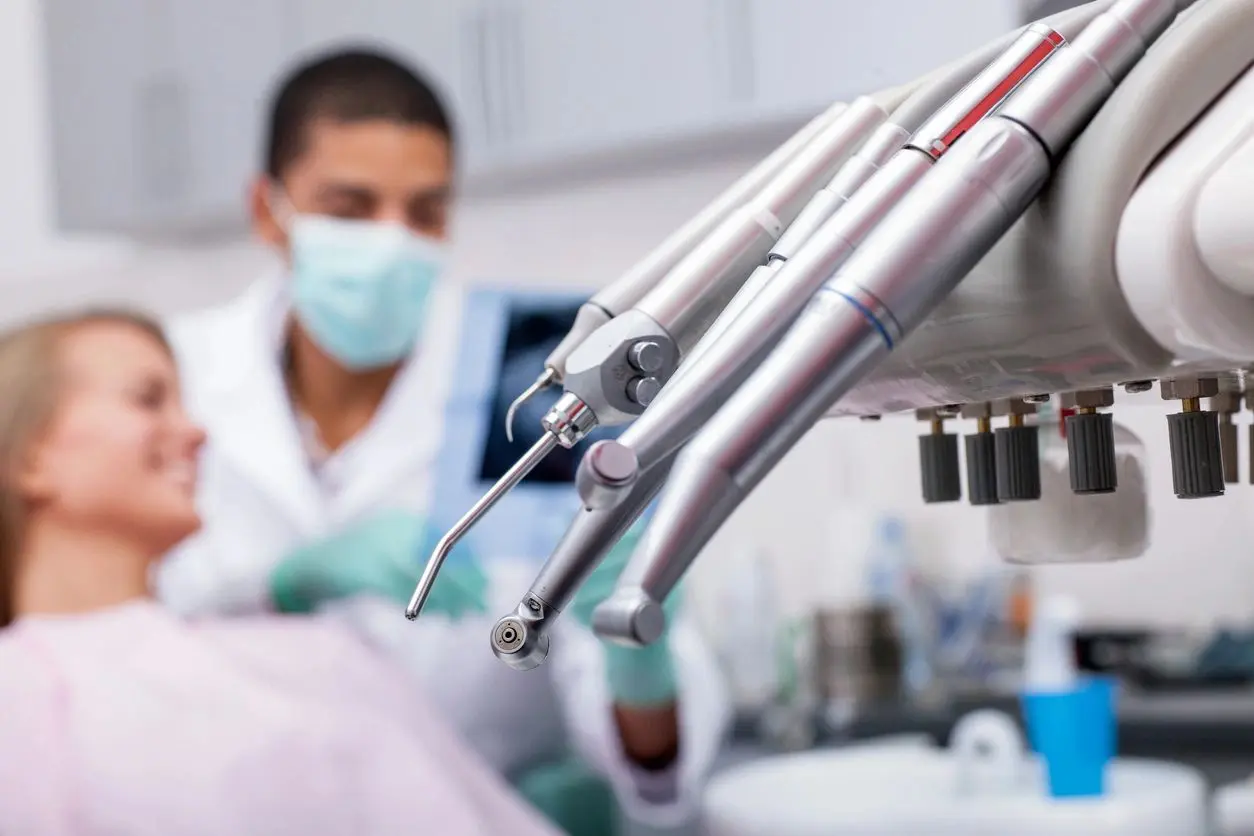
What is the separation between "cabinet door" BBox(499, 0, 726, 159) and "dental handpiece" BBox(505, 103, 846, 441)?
4.70 feet

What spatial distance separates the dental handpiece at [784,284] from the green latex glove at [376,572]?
4.24 ft

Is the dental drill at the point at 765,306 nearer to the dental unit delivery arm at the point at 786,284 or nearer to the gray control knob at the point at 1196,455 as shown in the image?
the dental unit delivery arm at the point at 786,284

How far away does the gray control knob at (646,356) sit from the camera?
44cm

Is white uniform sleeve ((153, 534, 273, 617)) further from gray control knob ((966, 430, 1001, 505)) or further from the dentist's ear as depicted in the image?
gray control knob ((966, 430, 1001, 505))

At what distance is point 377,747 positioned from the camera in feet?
4.85

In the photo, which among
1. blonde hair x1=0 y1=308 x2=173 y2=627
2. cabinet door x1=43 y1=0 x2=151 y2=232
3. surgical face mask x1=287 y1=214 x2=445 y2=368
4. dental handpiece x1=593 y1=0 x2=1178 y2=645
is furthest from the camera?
cabinet door x1=43 y1=0 x2=151 y2=232

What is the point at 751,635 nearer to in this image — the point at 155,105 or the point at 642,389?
the point at 155,105

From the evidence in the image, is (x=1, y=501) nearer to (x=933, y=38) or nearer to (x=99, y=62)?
(x=933, y=38)

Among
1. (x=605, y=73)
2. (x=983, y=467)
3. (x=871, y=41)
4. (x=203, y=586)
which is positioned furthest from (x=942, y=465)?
(x=605, y=73)

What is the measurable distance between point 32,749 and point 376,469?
669 millimetres

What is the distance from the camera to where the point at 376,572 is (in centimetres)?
171

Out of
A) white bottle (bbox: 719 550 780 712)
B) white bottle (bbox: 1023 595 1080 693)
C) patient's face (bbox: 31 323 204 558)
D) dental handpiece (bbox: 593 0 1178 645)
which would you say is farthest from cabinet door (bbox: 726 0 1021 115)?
white bottle (bbox: 719 550 780 712)

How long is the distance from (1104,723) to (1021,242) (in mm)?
1031

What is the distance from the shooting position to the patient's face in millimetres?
1501
